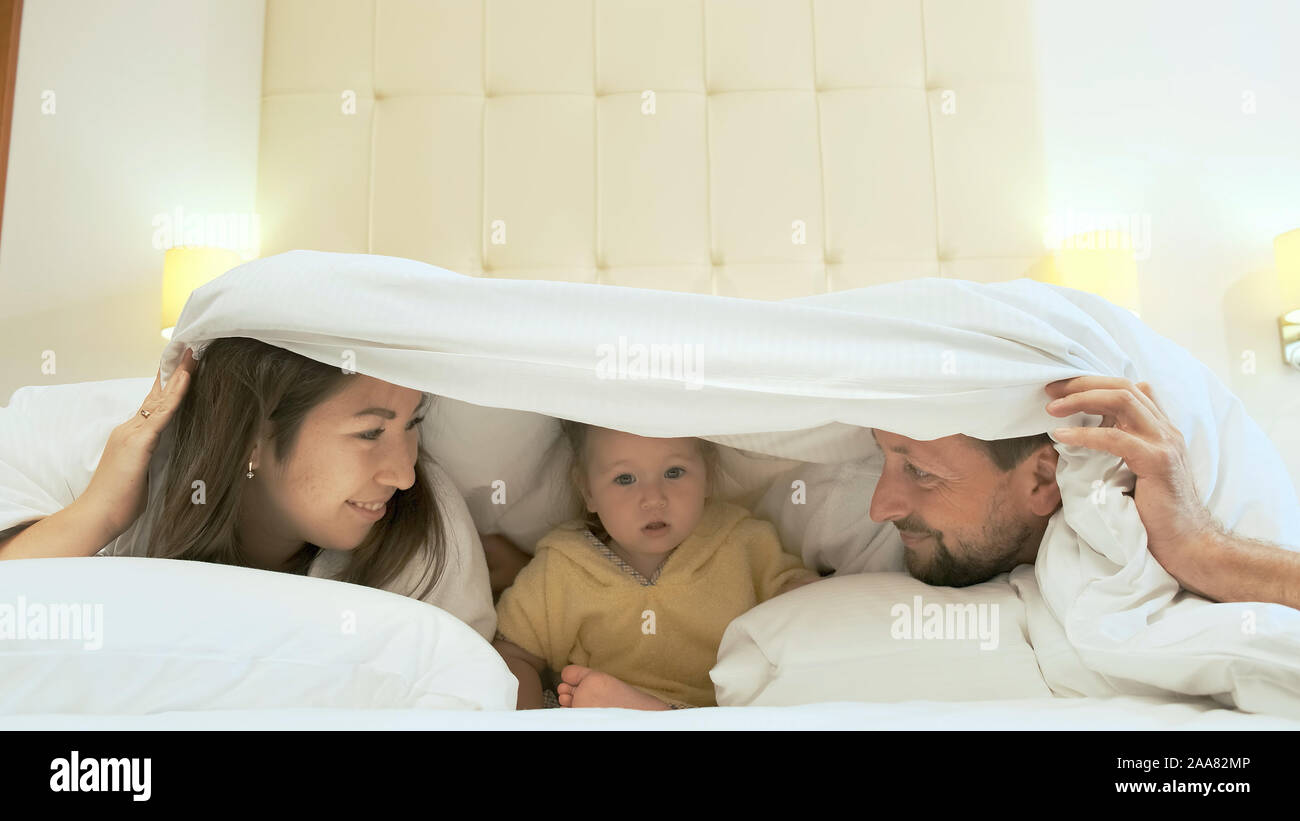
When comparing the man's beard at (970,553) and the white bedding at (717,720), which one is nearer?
the white bedding at (717,720)

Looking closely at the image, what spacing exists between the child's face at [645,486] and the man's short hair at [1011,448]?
37cm

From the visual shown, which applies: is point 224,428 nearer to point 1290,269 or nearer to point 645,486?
point 645,486

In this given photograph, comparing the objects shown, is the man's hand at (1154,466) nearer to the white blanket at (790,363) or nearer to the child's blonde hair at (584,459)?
the white blanket at (790,363)

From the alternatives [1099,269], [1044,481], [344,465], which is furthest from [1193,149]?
[344,465]

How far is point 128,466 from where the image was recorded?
97 centimetres

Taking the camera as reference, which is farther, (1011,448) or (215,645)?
(1011,448)

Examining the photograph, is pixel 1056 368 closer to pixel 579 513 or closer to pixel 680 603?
pixel 680 603

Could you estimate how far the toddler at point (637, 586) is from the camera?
120cm

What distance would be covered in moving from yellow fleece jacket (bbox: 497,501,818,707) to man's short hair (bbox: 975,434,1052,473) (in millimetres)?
315

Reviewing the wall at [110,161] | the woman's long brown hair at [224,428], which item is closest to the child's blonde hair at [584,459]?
the woman's long brown hair at [224,428]

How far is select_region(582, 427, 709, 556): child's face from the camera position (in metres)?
1.20

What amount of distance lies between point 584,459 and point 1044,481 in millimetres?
574
